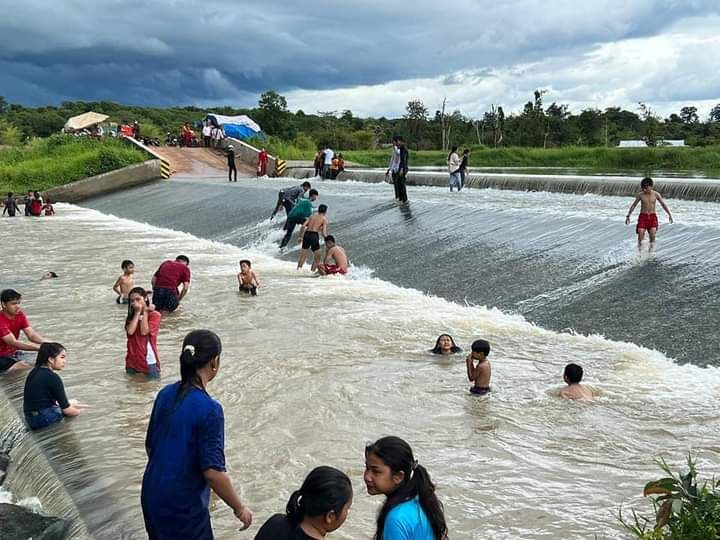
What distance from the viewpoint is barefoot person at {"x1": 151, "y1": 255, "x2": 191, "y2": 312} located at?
10828 millimetres

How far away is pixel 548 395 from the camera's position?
7.10m

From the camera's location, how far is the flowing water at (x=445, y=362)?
534 centimetres

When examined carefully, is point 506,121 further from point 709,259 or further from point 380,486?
point 380,486

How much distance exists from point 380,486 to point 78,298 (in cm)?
1055

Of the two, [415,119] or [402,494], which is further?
[415,119]

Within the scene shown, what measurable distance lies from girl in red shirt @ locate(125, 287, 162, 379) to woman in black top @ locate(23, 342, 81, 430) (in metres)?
1.17

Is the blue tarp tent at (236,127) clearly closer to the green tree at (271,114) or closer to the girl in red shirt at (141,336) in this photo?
the green tree at (271,114)

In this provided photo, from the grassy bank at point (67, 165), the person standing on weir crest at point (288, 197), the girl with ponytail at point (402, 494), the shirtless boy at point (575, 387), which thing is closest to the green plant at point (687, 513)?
the girl with ponytail at point (402, 494)

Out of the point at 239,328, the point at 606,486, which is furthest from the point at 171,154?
the point at 606,486

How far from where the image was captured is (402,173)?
58.6 ft

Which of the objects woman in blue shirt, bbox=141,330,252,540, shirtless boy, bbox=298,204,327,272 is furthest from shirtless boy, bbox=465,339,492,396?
shirtless boy, bbox=298,204,327,272

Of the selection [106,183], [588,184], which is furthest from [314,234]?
[106,183]

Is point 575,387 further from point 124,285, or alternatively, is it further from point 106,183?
point 106,183

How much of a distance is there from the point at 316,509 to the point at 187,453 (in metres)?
0.77
